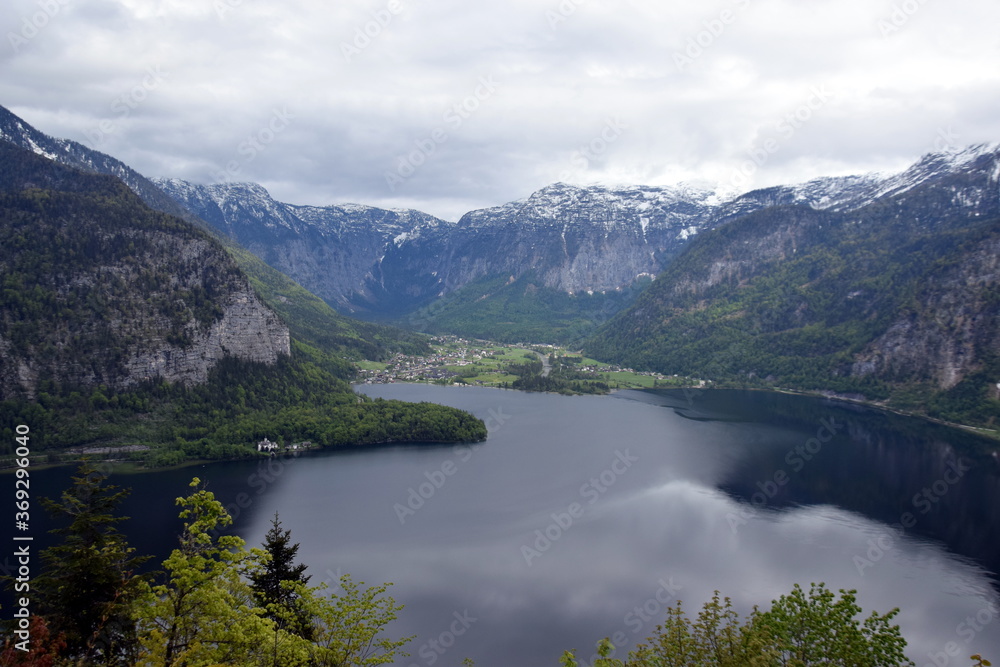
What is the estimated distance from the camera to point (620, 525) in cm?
5300

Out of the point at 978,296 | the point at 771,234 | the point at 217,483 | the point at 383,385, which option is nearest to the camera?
the point at 217,483

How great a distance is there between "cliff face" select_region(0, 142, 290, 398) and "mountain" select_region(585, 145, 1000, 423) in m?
102

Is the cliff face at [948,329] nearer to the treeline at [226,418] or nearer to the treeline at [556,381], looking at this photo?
the treeline at [556,381]

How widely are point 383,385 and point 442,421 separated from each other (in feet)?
155

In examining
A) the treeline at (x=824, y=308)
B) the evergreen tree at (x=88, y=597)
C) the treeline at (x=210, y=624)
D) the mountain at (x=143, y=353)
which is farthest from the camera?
the treeline at (x=824, y=308)

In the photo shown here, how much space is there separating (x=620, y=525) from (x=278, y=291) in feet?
465

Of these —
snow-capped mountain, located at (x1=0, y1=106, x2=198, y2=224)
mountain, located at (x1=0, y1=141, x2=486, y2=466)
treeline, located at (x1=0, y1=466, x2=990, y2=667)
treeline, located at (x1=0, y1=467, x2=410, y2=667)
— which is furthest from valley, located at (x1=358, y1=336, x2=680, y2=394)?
treeline, located at (x1=0, y1=467, x2=410, y2=667)

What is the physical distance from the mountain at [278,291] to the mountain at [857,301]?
214 ft

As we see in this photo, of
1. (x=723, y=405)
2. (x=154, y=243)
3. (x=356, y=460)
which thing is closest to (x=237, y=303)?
(x=154, y=243)

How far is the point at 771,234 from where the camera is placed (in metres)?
186

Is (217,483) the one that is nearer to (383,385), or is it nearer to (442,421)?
(442,421)

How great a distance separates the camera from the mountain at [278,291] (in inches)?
5300

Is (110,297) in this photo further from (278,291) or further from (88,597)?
(278,291)

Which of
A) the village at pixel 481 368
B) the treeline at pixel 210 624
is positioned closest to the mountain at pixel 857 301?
the village at pixel 481 368
